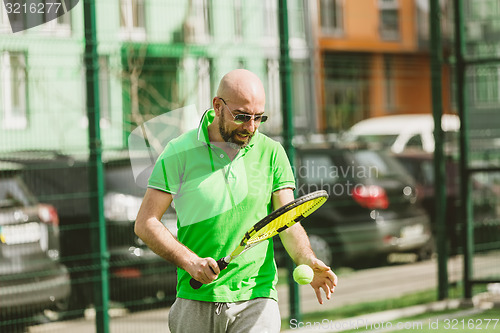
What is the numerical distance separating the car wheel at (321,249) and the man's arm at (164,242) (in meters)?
6.56

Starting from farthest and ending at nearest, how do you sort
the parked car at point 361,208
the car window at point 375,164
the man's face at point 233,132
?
the car window at point 375,164, the parked car at point 361,208, the man's face at point 233,132

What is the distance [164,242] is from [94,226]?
3.59 metres

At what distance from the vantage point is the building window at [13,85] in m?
7.30

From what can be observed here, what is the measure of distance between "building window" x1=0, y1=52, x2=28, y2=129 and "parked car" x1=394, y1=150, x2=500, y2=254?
487cm

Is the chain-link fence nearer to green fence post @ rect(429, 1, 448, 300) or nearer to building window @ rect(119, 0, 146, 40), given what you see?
building window @ rect(119, 0, 146, 40)

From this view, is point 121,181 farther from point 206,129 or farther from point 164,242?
point 164,242

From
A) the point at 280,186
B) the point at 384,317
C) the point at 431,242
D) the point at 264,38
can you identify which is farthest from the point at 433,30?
the point at 280,186

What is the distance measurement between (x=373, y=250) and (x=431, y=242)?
5.99 feet

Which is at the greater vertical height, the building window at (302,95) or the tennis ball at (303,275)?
the building window at (302,95)

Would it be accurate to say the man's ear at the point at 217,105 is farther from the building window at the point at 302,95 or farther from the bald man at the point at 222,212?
the building window at the point at 302,95

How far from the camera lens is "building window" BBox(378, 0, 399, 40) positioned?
32.1 metres

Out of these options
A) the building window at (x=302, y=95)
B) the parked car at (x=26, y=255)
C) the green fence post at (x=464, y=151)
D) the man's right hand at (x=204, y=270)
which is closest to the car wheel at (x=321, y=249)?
the building window at (x=302, y=95)

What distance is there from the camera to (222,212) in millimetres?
4398

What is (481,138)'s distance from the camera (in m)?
10.2
